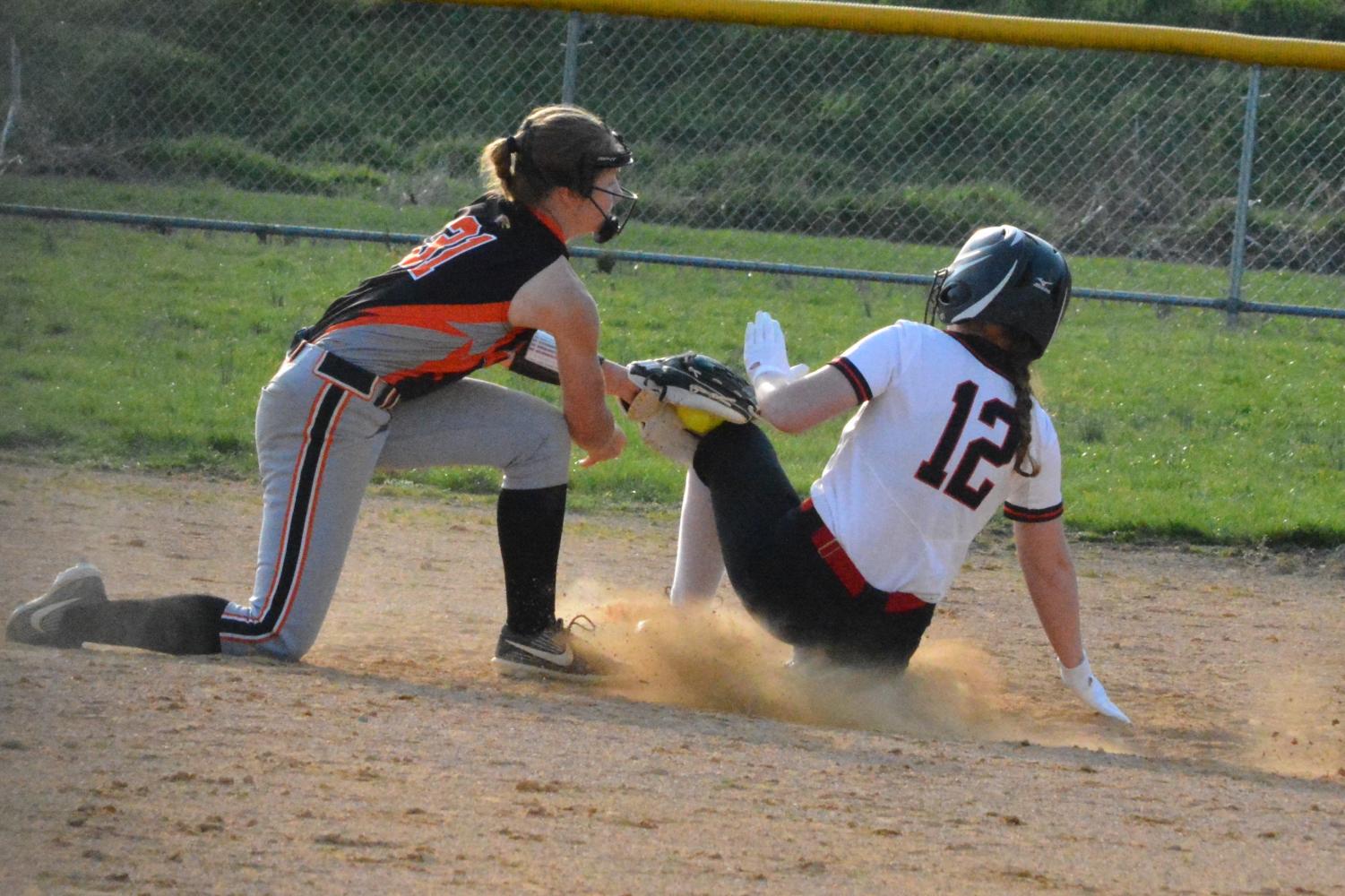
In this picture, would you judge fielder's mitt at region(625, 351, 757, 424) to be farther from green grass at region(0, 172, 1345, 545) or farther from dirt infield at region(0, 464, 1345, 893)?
green grass at region(0, 172, 1345, 545)

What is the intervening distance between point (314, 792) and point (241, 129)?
6.44m

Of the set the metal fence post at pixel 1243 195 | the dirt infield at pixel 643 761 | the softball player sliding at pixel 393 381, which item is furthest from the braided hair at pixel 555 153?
the metal fence post at pixel 1243 195

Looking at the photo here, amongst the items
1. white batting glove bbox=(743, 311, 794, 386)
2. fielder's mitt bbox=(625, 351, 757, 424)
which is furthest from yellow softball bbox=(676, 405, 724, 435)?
white batting glove bbox=(743, 311, 794, 386)

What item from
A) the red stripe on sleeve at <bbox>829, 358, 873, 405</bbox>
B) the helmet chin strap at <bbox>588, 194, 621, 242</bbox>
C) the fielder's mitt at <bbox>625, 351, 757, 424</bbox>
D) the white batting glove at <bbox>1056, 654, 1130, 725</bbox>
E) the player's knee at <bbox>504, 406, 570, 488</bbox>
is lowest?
the white batting glove at <bbox>1056, 654, 1130, 725</bbox>

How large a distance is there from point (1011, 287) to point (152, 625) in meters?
2.06

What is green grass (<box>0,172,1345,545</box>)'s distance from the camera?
21.8ft

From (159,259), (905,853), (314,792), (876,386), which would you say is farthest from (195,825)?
(159,259)

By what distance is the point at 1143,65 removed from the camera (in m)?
8.52

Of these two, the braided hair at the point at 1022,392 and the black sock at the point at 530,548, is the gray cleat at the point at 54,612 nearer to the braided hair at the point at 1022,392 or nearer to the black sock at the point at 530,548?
the black sock at the point at 530,548

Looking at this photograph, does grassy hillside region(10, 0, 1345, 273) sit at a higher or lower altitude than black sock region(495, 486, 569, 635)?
higher

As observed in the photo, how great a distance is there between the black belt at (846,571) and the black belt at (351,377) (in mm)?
1017

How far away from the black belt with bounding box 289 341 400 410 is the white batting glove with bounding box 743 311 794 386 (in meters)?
0.84

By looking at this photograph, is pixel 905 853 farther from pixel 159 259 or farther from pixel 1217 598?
pixel 159 259

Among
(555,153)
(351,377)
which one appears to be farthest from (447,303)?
(555,153)
